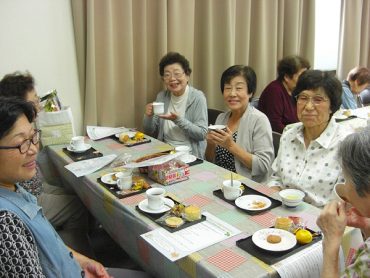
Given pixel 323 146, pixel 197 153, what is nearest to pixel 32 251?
pixel 323 146

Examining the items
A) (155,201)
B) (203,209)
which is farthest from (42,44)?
(203,209)

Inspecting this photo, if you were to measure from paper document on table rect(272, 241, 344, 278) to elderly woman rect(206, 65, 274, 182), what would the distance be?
89cm

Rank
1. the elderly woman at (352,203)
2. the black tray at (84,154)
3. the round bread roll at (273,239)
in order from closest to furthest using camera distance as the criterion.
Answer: the elderly woman at (352,203), the round bread roll at (273,239), the black tray at (84,154)

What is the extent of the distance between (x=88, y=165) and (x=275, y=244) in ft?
3.99

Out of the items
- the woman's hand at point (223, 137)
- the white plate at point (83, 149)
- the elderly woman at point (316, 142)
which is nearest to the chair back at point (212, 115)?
the woman's hand at point (223, 137)

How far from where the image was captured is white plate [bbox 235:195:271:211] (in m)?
1.46

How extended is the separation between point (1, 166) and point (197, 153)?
1.79 m

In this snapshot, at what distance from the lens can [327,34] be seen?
4.48m

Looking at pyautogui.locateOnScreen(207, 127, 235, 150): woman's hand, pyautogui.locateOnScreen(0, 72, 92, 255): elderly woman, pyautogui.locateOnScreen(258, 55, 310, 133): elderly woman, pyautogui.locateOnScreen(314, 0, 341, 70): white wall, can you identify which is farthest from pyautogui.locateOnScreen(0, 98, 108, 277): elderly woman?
pyautogui.locateOnScreen(314, 0, 341, 70): white wall

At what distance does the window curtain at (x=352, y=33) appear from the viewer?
4.32 m

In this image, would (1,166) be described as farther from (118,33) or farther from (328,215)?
(118,33)

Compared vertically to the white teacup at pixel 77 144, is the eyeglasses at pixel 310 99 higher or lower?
higher

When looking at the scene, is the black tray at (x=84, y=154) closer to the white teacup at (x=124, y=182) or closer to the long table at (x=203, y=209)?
the long table at (x=203, y=209)

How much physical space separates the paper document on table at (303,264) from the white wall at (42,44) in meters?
2.14
